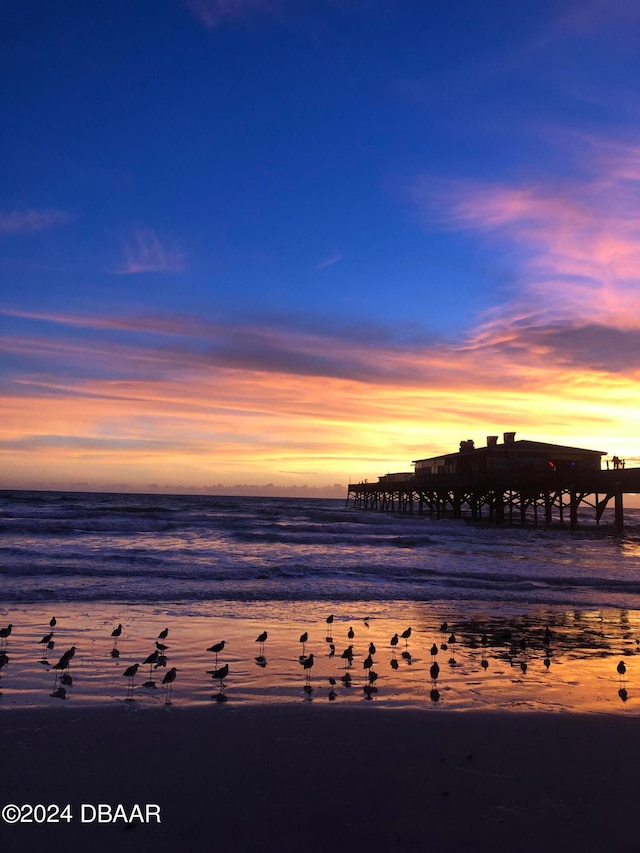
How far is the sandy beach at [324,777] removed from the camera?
5230 millimetres

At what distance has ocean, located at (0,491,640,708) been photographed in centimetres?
1043

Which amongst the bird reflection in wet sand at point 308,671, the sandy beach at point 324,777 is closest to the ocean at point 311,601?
the bird reflection in wet sand at point 308,671

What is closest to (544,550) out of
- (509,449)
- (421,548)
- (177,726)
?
(421,548)

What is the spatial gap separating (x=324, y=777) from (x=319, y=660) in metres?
4.72

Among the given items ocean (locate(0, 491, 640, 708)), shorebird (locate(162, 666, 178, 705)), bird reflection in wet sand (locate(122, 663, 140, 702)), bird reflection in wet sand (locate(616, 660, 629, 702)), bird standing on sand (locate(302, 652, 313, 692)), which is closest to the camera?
bird reflection in wet sand (locate(122, 663, 140, 702))

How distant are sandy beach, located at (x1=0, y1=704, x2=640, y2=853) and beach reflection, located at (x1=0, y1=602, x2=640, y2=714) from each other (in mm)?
695

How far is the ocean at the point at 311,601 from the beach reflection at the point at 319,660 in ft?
0.22

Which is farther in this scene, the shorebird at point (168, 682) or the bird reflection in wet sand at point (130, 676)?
the shorebird at point (168, 682)

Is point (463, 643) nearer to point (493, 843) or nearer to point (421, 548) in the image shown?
point (493, 843)

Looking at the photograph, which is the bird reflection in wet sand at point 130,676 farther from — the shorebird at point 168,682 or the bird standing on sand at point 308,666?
the bird standing on sand at point 308,666

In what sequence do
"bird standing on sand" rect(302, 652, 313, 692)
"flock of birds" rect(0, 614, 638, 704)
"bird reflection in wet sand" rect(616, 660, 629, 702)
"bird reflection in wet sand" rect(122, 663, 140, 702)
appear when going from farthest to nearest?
1. "bird standing on sand" rect(302, 652, 313, 692)
2. "flock of birds" rect(0, 614, 638, 704)
3. "bird reflection in wet sand" rect(616, 660, 629, 702)
4. "bird reflection in wet sand" rect(122, 663, 140, 702)

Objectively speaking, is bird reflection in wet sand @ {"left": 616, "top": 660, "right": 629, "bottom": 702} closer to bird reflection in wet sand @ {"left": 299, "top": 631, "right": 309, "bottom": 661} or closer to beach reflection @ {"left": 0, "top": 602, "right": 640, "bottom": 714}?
beach reflection @ {"left": 0, "top": 602, "right": 640, "bottom": 714}

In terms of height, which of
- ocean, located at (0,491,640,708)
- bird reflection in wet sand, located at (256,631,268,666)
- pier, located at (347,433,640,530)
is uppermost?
pier, located at (347,433,640,530)

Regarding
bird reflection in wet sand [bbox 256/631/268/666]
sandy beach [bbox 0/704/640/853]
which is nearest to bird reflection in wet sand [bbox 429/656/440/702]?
sandy beach [bbox 0/704/640/853]
